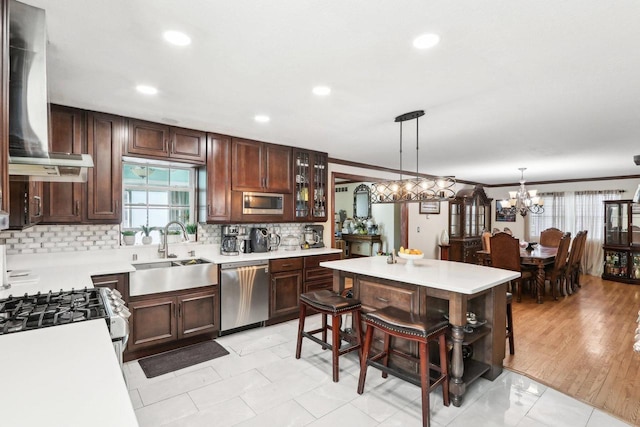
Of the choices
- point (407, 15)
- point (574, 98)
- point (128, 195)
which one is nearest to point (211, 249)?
point (128, 195)

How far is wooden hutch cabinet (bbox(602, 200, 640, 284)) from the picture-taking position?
21.6 ft

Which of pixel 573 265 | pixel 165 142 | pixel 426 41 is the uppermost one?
pixel 426 41

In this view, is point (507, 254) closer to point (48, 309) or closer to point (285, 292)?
point (285, 292)

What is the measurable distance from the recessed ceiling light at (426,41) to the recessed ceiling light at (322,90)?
0.79 m

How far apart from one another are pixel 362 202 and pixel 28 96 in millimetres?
7700

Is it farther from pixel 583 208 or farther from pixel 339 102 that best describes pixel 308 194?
pixel 583 208

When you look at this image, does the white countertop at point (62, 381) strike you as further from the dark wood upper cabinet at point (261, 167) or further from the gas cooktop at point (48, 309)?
the dark wood upper cabinet at point (261, 167)

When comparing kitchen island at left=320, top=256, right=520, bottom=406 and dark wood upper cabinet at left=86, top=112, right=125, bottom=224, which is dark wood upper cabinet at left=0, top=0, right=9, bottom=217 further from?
kitchen island at left=320, top=256, right=520, bottom=406

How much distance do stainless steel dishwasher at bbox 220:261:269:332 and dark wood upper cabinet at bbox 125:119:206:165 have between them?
4.19 ft

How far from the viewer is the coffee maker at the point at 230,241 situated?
395 cm

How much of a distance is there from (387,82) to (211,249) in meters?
2.87

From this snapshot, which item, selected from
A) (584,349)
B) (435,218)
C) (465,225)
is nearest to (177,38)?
(584,349)

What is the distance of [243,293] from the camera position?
3.67 metres

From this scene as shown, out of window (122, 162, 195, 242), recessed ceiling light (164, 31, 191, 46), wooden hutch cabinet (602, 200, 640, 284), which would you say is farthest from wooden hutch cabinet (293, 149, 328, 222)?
wooden hutch cabinet (602, 200, 640, 284)
